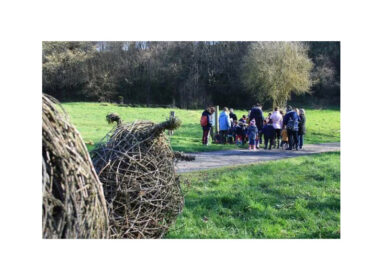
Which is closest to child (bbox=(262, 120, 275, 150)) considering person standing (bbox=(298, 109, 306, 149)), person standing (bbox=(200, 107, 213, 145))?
person standing (bbox=(298, 109, 306, 149))

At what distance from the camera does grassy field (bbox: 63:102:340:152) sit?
20.7ft

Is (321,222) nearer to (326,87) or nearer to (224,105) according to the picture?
(326,87)

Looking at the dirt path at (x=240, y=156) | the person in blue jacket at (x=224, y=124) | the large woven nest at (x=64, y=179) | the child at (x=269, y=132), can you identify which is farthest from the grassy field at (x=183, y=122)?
the large woven nest at (x=64, y=179)

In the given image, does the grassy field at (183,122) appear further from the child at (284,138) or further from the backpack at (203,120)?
the child at (284,138)

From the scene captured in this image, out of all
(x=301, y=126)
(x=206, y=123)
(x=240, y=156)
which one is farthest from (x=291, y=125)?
(x=206, y=123)

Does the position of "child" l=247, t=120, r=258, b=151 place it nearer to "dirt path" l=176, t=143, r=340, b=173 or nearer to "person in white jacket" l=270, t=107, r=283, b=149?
"dirt path" l=176, t=143, r=340, b=173

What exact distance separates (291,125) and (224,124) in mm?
1836

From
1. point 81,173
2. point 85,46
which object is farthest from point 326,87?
point 81,173

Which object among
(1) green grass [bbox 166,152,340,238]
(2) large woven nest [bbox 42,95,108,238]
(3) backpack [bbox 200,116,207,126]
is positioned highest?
(3) backpack [bbox 200,116,207,126]

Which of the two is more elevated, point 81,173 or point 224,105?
point 224,105

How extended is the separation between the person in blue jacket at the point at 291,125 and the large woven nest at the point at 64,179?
302 inches

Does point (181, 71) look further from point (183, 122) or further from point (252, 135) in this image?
point (252, 135)

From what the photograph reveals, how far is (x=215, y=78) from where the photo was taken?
8273 millimetres

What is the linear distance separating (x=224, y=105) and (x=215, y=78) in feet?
4.25
